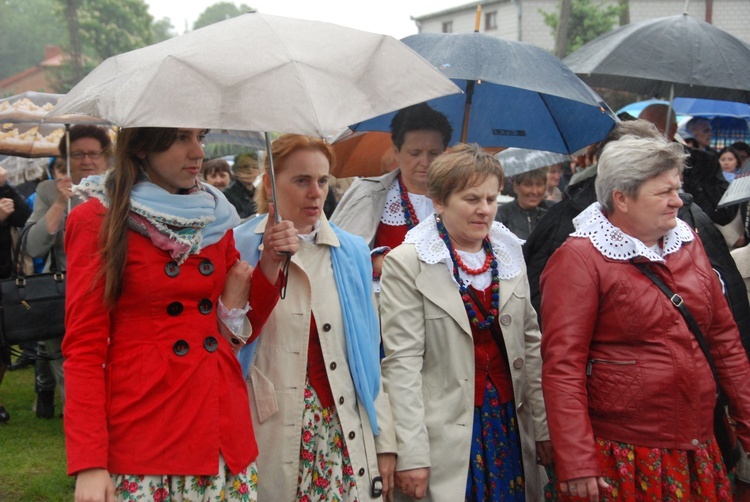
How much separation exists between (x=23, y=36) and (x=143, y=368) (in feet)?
294

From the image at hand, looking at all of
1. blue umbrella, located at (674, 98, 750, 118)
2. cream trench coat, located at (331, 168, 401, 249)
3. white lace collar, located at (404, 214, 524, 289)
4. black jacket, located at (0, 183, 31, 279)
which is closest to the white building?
blue umbrella, located at (674, 98, 750, 118)

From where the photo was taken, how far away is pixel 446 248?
3.62m

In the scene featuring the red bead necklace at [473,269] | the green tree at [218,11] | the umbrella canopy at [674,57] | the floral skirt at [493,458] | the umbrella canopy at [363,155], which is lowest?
the floral skirt at [493,458]

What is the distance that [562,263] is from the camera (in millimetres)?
3496

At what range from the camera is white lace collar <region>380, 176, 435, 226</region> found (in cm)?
447

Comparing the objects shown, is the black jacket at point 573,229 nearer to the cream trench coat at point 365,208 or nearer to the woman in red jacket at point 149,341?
the cream trench coat at point 365,208

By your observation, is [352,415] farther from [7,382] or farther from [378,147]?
[7,382]

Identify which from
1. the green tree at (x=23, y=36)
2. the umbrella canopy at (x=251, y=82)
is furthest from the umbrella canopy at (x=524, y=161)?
the green tree at (x=23, y=36)

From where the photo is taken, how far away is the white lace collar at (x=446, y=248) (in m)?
3.59

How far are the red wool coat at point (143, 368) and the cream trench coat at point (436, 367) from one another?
0.84m

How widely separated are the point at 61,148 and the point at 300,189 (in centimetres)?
291

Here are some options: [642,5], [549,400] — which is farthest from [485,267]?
[642,5]

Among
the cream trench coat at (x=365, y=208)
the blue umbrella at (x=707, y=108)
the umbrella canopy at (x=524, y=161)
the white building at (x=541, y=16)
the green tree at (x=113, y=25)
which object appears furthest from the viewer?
the green tree at (x=113, y=25)

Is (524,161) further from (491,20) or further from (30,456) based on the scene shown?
(491,20)
